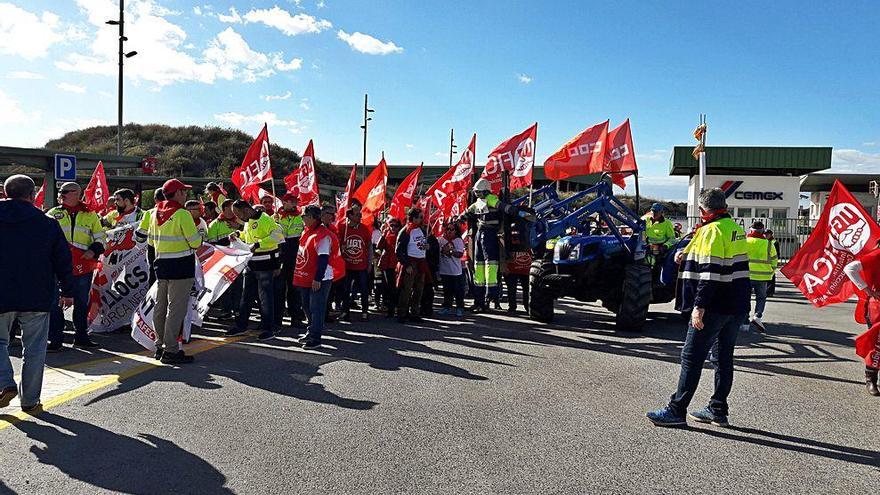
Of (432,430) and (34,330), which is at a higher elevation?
(34,330)

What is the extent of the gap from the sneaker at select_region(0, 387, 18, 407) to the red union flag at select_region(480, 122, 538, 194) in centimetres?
937

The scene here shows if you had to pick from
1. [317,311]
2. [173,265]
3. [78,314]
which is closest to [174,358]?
[173,265]

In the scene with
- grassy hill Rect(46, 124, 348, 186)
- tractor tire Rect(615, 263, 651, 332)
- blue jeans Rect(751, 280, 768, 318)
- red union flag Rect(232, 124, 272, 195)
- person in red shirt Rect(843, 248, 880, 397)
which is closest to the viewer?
person in red shirt Rect(843, 248, 880, 397)

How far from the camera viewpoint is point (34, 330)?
4945 millimetres

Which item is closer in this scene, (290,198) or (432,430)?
(432,430)

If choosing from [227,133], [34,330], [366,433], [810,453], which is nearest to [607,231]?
[810,453]

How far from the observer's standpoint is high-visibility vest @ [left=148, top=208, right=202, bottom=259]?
6.52m

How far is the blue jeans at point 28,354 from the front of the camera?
4875mm

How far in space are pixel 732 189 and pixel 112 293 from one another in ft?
116

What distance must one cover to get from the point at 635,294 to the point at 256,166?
7.37 metres

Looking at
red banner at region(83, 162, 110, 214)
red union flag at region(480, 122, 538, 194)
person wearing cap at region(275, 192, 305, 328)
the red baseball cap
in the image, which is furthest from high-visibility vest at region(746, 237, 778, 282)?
red banner at region(83, 162, 110, 214)

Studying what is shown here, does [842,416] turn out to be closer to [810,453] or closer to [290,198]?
[810,453]

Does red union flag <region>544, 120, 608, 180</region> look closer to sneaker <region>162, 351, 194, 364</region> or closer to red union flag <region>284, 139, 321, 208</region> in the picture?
red union flag <region>284, 139, 321, 208</region>

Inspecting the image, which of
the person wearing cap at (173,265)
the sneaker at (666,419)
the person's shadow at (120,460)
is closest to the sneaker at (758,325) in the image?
the sneaker at (666,419)
